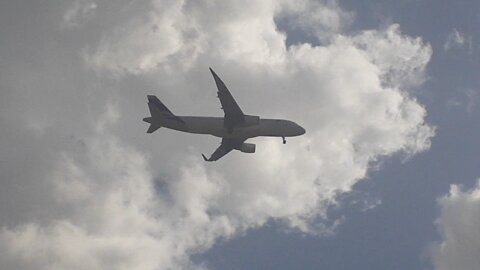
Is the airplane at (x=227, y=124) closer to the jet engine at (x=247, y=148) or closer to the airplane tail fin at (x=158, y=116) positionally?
the airplane tail fin at (x=158, y=116)

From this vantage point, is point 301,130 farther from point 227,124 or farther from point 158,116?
point 158,116

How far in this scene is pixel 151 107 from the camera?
95.6 metres

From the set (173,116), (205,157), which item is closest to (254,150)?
(205,157)

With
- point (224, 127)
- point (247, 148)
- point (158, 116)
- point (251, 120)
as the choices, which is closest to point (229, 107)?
point (224, 127)

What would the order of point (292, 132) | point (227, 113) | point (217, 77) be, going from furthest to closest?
point (292, 132) → point (227, 113) → point (217, 77)

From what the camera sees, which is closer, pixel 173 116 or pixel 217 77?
pixel 217 77

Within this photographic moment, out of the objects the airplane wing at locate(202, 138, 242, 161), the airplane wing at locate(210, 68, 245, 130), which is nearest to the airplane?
the airplane wing at locate(210, 68, 245, 130)

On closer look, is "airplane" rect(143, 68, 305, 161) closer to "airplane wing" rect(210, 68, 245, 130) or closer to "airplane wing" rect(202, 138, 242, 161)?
"airplane wing" rect(210, 68, 245, 130)

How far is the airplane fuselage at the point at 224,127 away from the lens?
93562 millimetres

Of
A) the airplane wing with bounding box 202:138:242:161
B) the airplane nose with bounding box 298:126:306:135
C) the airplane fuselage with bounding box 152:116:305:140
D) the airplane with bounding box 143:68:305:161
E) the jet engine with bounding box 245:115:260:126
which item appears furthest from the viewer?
the airplane wing with bounding box 202:138:242:161

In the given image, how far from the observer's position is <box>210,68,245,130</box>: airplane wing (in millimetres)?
87438

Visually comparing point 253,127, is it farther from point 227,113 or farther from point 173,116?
point 173,116

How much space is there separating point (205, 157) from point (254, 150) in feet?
26.0

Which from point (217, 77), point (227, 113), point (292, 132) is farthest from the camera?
point (292, 132)
